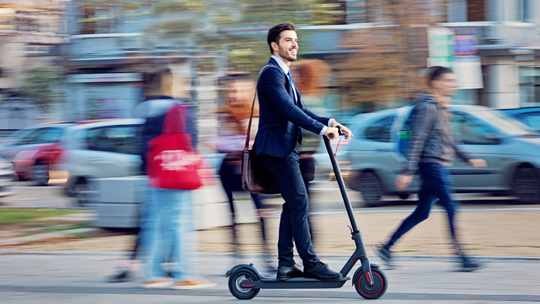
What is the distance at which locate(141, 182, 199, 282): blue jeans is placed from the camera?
5.51 meters

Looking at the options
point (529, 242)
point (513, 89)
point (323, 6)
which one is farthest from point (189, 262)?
point (513, 89)

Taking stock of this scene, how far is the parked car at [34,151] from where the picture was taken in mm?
18344

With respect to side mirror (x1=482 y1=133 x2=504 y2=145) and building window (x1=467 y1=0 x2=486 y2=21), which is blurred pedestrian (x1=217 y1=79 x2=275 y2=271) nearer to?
side mirror (x1=482 y1=133 x2=504 y2=145)

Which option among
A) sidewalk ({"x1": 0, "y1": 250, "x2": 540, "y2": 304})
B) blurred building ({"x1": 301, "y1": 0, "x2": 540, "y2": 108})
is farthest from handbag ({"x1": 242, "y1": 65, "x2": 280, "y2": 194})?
blurred building ({"x1": 301, "y1": 0, "x2": 540, "y2": 108})

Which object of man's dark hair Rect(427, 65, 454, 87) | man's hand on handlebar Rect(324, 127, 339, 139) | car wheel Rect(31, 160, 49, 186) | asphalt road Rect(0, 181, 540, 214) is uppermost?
man's dark hair Rect(427, 65, 454, 87)

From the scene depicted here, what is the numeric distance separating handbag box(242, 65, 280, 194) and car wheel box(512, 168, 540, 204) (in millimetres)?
6671

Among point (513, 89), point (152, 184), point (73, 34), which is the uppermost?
point (73, 34)

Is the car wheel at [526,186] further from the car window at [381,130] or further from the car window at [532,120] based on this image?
the car window at [381,130]

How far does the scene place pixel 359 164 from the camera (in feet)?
37.2

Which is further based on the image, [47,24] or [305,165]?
[47,24]

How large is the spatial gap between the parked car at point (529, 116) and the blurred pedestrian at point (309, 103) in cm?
714

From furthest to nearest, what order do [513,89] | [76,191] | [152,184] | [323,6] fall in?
[513,89]
[76,191]
[323,6]
[152,184]

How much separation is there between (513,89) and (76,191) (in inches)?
692

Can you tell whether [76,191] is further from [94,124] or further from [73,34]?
[73,34]
